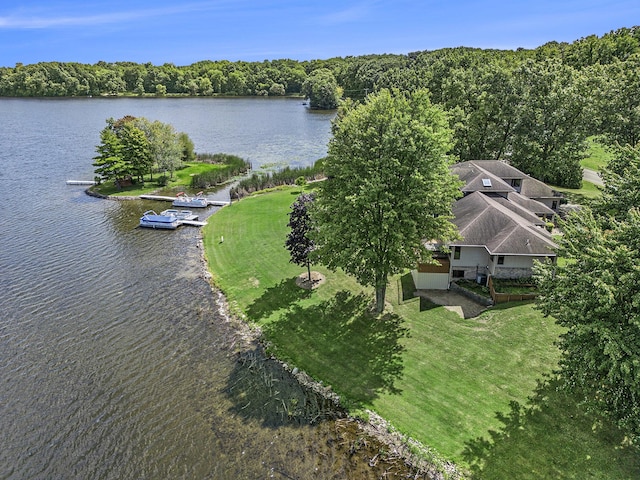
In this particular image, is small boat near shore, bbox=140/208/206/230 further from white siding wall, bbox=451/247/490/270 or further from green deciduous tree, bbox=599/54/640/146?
green deciduous tree, bbox=599/54/640/146

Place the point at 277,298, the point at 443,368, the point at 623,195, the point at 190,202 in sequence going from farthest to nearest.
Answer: the point at 190,202 → the point at 277,298 → the point at 443,368 → the point at 623,195

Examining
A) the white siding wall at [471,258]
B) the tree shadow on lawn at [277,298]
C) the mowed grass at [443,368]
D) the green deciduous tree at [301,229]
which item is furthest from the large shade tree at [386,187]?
the white siding wall at [471,258]

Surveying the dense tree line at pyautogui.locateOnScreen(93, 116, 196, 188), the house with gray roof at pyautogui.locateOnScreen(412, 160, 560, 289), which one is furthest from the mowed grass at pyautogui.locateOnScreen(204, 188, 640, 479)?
the dense tree line at pyautogui.locateOnScreen(93, 116, 196, 188)

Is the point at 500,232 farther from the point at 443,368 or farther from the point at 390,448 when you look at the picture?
the point at 390,448

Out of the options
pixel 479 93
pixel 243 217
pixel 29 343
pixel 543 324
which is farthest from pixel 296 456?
pixel 479 93

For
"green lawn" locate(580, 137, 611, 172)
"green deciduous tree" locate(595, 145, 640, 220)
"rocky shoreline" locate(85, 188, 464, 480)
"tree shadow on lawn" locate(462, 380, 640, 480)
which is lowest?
"rocky shoreline" locate(85, 188, 464, 480)

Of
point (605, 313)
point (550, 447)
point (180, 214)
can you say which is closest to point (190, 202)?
point (180, 214)

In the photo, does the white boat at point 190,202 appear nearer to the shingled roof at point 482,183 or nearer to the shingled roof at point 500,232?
the shingled roof at point 482,183
